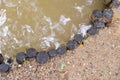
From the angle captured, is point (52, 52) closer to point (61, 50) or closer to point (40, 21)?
point (61, 50)

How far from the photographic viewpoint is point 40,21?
4.31m

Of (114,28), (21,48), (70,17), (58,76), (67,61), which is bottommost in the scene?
(58,76)

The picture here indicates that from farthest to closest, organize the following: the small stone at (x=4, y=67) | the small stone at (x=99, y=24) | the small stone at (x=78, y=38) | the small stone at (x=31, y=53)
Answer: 1. the small stone at (x=99, y=24)
2. the small stone at (x=78, y=38)
3. the small stone at (x=31, y=53)
4. the small stone at (x=4, y=67)

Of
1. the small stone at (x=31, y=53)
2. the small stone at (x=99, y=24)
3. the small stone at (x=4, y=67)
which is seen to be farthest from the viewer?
the small stone at (x=99, y=24)

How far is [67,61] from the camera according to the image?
3873 millimetres

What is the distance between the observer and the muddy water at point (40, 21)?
4.11 metres

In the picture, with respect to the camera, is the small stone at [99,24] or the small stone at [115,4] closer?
the small stone at [99,24]

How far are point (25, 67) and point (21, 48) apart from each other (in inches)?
15.1

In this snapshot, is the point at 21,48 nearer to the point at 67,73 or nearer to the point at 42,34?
the point at 42,34

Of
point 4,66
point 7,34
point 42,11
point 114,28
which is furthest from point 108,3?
point 4,66

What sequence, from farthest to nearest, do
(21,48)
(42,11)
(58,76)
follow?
(42,11) → (21,48) → (58,76)

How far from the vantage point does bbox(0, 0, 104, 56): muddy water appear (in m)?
4.11

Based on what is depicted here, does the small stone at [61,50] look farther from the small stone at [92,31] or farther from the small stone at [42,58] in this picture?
the small stone at [92,31]

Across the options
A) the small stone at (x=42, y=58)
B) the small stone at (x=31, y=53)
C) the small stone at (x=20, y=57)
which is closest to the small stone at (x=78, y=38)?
the small stone at (x=42, y=58)
